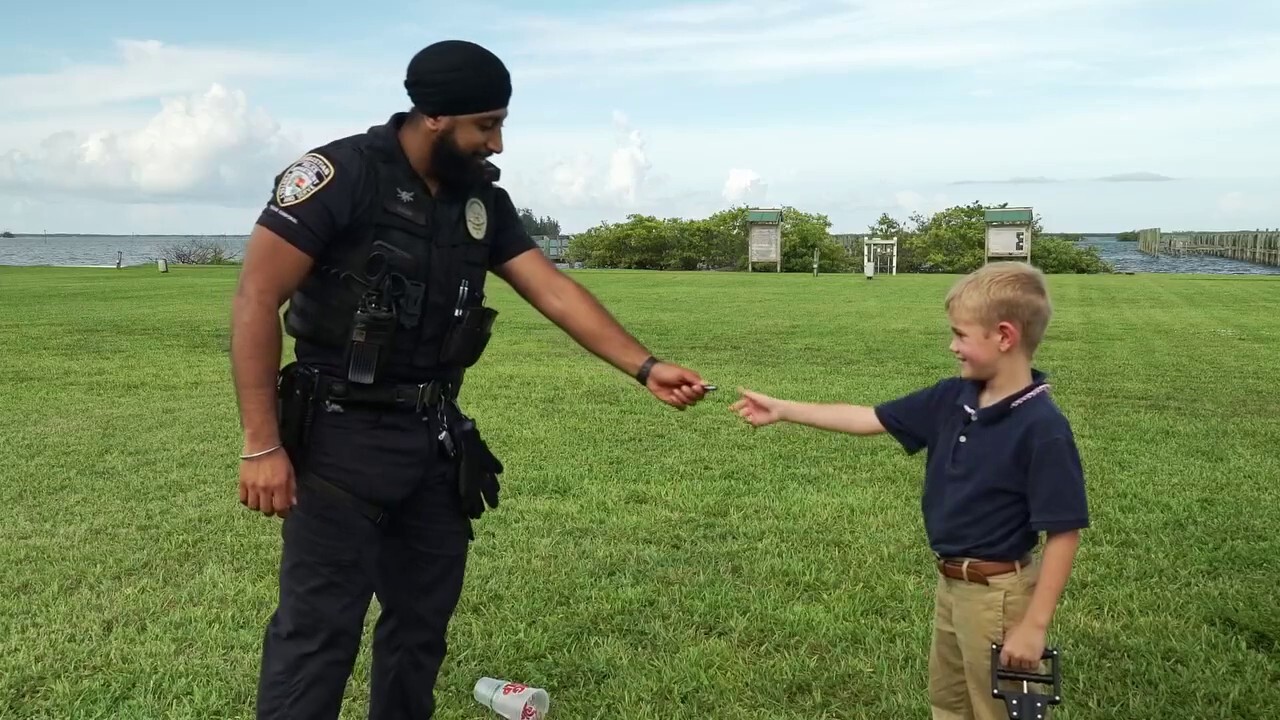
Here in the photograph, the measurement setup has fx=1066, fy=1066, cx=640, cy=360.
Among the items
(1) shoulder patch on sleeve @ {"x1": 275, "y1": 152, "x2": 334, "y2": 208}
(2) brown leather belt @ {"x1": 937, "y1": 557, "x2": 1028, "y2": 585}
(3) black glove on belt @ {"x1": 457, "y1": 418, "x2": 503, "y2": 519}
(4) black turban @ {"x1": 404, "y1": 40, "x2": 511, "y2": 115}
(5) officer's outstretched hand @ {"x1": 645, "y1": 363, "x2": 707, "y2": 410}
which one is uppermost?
(4) black turban @ {"x1": 404, "y1": 40, "x2": 511, "y2": 115}

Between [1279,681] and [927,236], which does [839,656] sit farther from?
[927,236]

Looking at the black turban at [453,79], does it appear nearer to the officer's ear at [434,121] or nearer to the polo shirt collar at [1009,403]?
the officer's ear at [434,121]

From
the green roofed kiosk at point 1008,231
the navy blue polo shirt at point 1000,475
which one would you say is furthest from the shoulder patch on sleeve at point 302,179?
the green roofed kiosk at point 1008,231

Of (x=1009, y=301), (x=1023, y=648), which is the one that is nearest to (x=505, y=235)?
(x=1009, y=301)

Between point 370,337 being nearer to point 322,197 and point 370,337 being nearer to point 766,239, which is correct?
point 322,197

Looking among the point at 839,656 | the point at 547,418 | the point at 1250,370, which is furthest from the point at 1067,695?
the point at 1250,370

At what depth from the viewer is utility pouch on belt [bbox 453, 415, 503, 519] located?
10.0 ft

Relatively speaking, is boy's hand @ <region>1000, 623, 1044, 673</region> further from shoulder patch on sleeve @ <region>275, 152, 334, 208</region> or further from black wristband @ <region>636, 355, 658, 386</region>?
shoulder patch on sleeve @ <region>275, 152, 334, 208</region>

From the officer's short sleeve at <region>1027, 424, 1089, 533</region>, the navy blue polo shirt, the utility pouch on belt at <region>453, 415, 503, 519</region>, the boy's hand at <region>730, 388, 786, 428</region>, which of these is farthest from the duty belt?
the officer's short sleeve at <region>1027, 424, 1089, 533</region>

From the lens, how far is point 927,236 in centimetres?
5081

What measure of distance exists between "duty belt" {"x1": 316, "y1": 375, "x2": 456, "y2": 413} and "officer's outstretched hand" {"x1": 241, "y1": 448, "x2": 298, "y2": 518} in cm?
20

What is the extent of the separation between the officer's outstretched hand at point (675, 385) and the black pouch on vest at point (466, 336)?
0.64 meters

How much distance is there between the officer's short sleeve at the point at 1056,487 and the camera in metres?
2.54

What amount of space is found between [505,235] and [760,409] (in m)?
0.96
